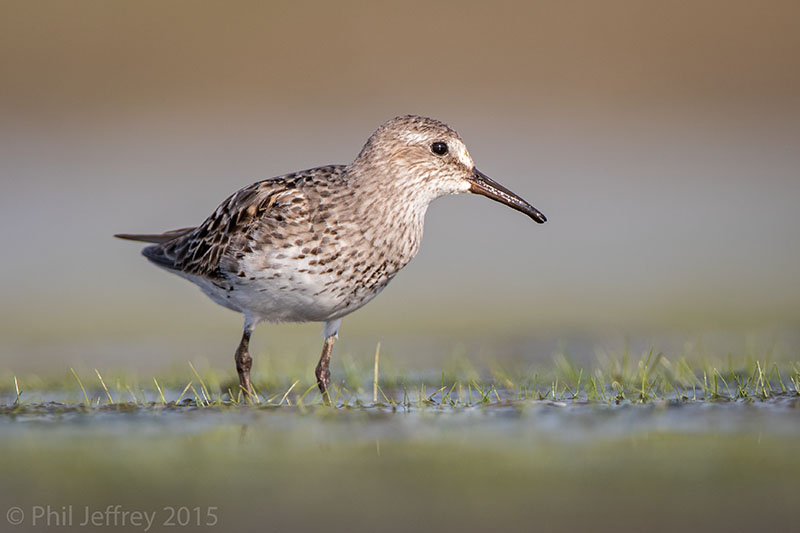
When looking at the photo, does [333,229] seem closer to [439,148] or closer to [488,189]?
[439,148]

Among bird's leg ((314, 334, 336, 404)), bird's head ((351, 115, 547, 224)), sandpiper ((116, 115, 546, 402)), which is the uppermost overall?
bird's head ((351, 115, 547, 224))

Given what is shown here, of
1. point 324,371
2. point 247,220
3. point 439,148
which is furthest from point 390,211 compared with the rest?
point 324,371

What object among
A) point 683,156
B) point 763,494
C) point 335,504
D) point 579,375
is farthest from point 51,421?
point 683,156

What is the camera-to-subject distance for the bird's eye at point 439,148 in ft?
27.2

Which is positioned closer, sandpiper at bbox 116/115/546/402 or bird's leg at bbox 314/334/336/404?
sandpiper at bbox 116/115/546/402

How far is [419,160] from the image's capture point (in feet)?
27.0

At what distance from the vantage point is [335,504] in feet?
16.6

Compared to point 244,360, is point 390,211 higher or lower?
higher

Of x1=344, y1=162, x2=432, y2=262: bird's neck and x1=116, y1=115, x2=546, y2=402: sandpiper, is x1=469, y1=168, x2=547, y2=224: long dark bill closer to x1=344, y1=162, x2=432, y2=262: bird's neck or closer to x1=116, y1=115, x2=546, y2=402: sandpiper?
x1=116, y1=115, x2=546, y2=402: sandpiper

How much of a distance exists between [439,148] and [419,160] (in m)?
0.19

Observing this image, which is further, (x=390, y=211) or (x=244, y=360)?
(x=244, y=360)

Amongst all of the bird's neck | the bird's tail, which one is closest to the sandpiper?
the bird's neck

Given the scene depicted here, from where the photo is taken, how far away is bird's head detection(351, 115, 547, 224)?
26.9 feet

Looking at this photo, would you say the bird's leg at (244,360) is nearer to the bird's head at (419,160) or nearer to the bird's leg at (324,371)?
the bird's leg at (324,371)
